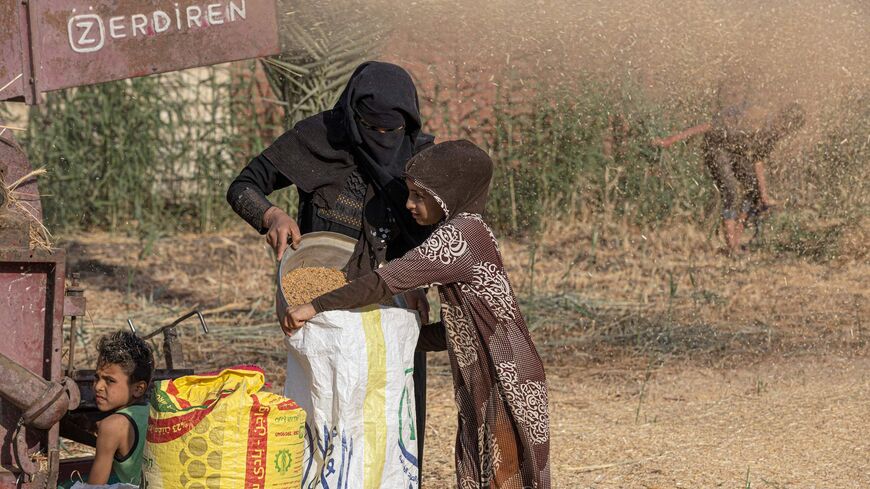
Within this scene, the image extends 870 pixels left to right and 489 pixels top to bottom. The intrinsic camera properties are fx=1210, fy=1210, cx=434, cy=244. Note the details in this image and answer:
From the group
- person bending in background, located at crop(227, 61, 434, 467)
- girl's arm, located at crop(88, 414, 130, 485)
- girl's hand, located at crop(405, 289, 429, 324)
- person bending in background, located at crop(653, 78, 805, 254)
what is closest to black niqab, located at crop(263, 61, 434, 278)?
person bending in background, located at crop(227, 61, 434, 467)

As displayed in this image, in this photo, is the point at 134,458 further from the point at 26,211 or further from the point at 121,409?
the point at 26,211

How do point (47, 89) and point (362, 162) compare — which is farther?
point (362, 162)

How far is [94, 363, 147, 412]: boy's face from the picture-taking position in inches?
149

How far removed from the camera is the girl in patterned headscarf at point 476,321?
3.48 m

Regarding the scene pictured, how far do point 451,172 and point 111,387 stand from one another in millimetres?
1290

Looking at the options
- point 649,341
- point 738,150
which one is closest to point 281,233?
point 649,341

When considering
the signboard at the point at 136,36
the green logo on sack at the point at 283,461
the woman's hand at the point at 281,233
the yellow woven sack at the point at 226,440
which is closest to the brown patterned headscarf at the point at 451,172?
the woman's hand at the point at 281,233

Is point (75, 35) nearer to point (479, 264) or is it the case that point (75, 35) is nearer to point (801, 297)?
point (479, 264)

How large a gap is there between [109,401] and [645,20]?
5.95 metres

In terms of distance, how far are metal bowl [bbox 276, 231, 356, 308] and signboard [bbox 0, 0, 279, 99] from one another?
60 centimetres

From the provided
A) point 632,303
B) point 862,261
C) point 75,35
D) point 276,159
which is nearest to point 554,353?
point 632,303

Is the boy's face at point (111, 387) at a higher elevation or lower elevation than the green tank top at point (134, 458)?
higher

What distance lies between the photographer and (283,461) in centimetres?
334

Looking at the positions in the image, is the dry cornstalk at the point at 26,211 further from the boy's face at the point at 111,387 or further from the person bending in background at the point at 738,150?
the person bending in background at the point at 738,150
